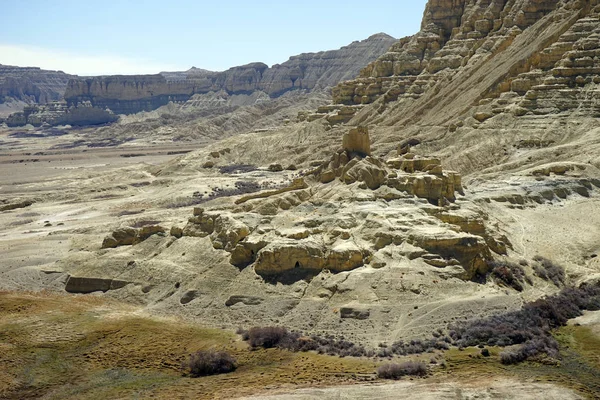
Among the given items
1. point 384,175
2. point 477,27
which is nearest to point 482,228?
point 384,175

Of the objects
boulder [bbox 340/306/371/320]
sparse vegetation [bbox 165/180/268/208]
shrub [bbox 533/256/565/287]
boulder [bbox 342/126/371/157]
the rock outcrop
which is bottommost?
sparse vegetation [bbox 165/180/268/208]

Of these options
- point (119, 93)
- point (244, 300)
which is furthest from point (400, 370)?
point (119, 93)

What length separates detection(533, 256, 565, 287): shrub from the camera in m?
27.8

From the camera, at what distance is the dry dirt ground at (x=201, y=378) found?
1902 cm

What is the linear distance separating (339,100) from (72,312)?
69395 millimetres

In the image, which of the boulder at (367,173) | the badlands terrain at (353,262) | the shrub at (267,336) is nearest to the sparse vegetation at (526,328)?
the badlands terrain at (353,262)

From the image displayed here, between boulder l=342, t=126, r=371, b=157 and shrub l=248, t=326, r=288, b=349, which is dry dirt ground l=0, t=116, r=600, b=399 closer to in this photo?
shrub l=248, t=326, r=288, b=349

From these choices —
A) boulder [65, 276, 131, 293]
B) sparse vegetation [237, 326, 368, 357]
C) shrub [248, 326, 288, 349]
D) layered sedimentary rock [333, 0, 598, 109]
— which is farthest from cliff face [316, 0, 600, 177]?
boulder [65, 276, 131, 293]

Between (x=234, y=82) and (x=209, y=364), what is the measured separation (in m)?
176

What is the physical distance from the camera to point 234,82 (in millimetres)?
190500

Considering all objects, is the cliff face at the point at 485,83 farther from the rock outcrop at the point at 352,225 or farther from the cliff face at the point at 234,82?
the cliff face at the point at 234,82

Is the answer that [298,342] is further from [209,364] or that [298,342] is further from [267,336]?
[209,364]

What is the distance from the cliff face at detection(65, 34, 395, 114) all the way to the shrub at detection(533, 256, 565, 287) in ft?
463

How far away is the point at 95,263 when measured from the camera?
99.8 feet
